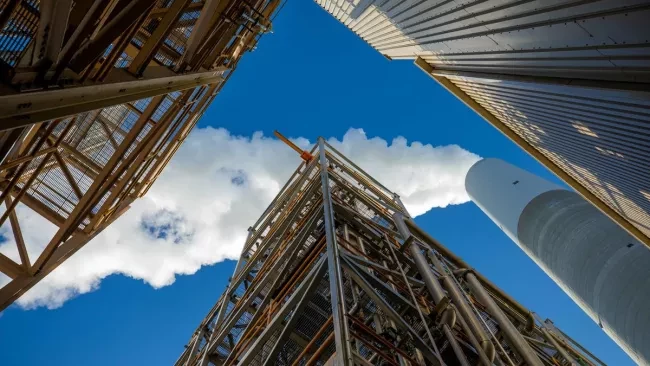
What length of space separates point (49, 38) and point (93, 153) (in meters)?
8.31

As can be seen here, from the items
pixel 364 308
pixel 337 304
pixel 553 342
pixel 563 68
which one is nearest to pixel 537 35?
pixel 563 68

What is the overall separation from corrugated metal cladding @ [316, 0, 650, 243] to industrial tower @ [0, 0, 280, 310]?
4748 mm

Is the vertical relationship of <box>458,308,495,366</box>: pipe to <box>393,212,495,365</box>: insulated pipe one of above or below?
below

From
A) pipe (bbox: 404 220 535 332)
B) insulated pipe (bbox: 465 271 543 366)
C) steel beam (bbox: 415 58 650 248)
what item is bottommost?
insulated pipe (bbox: 465 271 543 366)

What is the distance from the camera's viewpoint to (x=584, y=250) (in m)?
14.3

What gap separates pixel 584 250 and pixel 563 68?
968 centimetres

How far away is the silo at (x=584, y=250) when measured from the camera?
470 inches

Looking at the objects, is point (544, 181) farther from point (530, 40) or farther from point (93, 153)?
point (93, 153)

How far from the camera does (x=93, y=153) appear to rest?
10719mm

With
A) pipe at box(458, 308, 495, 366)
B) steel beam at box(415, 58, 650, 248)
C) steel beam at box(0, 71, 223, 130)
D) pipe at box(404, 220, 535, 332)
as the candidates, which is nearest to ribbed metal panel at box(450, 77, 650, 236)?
steel beam at box(415, 58, 650, 248)

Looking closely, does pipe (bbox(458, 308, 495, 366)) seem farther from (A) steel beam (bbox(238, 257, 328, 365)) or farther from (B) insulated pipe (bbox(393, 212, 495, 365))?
(A) steel beam (bbox(238, 257, 328, 365))

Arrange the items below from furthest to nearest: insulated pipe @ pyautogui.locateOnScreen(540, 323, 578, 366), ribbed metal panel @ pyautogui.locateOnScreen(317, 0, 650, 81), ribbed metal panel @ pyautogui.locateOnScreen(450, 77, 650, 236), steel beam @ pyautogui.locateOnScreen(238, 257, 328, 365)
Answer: insulated pipe @ pyautogui.locateOnScreen(540, 323, 578, 366) → steel beam @ pyautogui.locateOnScreen(238, 257, 328, 365) → ribbed metal panel @ pyautogui.locateOnScreen(450, 77, 650, 236) → ribbed metal panel @ pyautogui.locateOnScreen(317, 0, 650, 81)

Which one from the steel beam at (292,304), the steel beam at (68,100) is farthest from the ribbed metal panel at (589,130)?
the steel beam at (68,100)

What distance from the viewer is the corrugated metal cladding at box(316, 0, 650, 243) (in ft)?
18.0
